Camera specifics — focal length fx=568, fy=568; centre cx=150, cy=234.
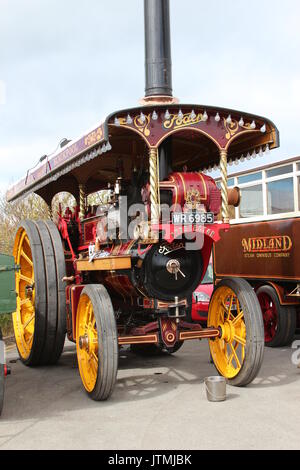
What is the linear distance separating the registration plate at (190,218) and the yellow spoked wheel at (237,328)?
67 centimetres

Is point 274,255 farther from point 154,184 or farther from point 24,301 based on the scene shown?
point 154,184

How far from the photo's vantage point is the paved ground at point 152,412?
3.47 m

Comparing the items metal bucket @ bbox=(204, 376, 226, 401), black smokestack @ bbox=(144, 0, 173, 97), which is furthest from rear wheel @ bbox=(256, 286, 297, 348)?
black smokestack @ bbox=(144, 0, 173, 97)

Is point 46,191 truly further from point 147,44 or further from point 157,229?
point 157,229

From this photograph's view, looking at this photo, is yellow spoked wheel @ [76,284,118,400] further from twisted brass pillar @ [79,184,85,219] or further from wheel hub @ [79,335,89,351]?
twisted brass pillar @ [79,184,85,219]

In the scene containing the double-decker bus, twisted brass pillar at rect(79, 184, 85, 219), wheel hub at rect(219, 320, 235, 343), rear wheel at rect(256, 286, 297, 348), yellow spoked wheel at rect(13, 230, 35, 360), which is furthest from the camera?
rear wheel at rect(256, 286, 297, 348)

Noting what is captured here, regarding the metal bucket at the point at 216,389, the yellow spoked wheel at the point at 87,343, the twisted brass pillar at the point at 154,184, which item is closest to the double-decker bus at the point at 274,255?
the metal bucket at the point at 216,389

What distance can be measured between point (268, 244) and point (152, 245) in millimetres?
3205

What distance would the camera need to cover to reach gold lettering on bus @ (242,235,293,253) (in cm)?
707

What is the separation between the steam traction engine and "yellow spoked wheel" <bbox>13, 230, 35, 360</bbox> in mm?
257


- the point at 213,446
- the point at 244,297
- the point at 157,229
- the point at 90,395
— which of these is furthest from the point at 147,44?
the point at 213,446

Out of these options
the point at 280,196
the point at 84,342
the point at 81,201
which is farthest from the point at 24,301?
the point at 280,196

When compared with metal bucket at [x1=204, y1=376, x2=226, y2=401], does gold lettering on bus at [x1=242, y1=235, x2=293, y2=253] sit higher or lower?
higher
